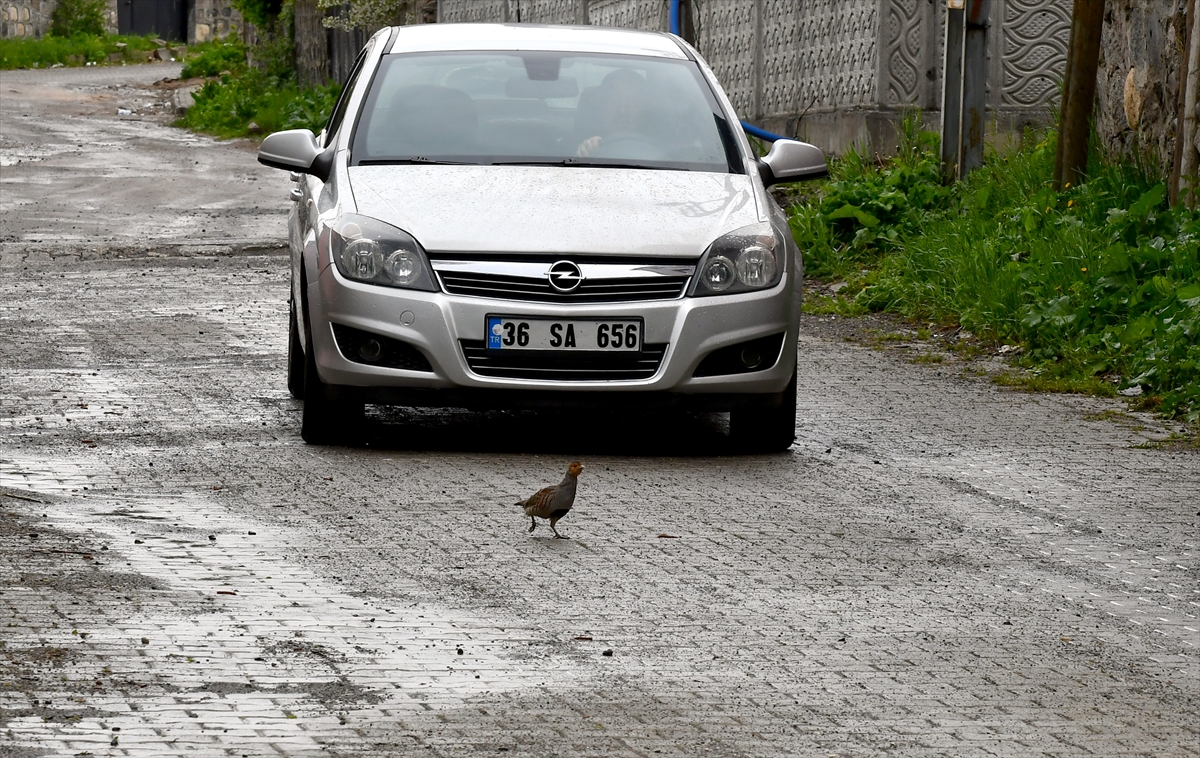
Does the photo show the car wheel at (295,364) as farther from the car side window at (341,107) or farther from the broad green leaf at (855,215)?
the broad green leaf at (855,215)

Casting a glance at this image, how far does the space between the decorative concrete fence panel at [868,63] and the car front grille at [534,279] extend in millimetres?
8365

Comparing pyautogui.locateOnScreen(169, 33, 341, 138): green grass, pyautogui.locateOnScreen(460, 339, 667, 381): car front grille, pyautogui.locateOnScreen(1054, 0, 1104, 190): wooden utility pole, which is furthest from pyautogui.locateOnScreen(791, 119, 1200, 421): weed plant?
pyautogui.locateOnScreen(169, 33, 341, 138): green grass

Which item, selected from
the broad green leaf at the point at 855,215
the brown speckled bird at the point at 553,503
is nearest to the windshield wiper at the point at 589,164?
the brown speckled bird at the point at 553,503

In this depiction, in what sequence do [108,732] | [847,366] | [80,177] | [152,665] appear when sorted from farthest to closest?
[80,177] < [847,366] < [152,665] < [108,732]

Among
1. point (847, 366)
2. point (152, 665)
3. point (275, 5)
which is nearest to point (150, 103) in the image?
point (275, 5)

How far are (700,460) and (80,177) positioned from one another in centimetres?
1542

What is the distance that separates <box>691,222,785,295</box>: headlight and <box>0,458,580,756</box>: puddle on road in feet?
7.22

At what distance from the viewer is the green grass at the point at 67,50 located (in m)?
45.8

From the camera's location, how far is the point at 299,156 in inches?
324

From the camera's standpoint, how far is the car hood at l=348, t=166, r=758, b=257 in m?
7.43

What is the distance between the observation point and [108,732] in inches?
160

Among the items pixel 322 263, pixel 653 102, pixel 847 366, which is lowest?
pixel 847 366

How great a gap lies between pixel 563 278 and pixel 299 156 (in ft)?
4.94

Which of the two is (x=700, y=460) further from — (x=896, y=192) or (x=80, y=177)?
(x=80, y=177)
